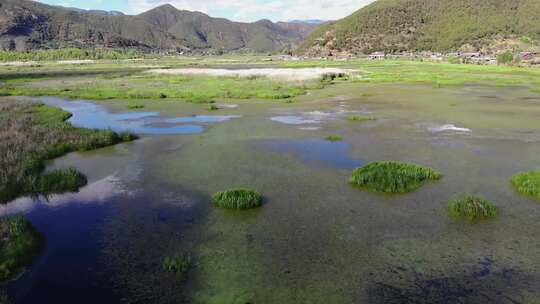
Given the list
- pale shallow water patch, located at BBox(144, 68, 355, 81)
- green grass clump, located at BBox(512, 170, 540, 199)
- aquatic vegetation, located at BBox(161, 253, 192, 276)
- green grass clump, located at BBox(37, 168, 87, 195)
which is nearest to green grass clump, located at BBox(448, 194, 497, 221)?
green grass clump, located at BBox(512, 170, 540, 199)

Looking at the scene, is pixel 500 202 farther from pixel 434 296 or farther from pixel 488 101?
pixel 488 101

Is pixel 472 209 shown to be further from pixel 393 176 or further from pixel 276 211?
pixel 276 211

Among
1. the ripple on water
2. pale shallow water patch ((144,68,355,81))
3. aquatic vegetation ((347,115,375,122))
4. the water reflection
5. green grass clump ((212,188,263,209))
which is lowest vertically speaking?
the water reflection

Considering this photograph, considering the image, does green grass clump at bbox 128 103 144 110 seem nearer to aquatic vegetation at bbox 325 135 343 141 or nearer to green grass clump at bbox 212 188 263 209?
aquatic vegetation at bbox 325 135 343 141

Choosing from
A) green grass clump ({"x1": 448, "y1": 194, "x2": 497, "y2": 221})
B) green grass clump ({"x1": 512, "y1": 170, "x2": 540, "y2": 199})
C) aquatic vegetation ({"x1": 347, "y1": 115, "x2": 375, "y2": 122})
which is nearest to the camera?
green grass clump ({"x1": 448, "y1": 194, "x2": 497, "y2": 221})

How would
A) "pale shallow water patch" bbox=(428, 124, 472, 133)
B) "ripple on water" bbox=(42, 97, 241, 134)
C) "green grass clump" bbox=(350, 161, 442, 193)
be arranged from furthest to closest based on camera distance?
"ripple on water" bbox=(42, 97, 241, 134) < "pale shallow water patch" bbox=(428, 124, 472, 133) < "green grass clump" bbox=(350, 161, 442, 193)

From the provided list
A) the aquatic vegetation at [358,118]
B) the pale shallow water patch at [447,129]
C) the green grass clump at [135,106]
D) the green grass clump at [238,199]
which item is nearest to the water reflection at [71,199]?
the green grass clump at [238,199]
